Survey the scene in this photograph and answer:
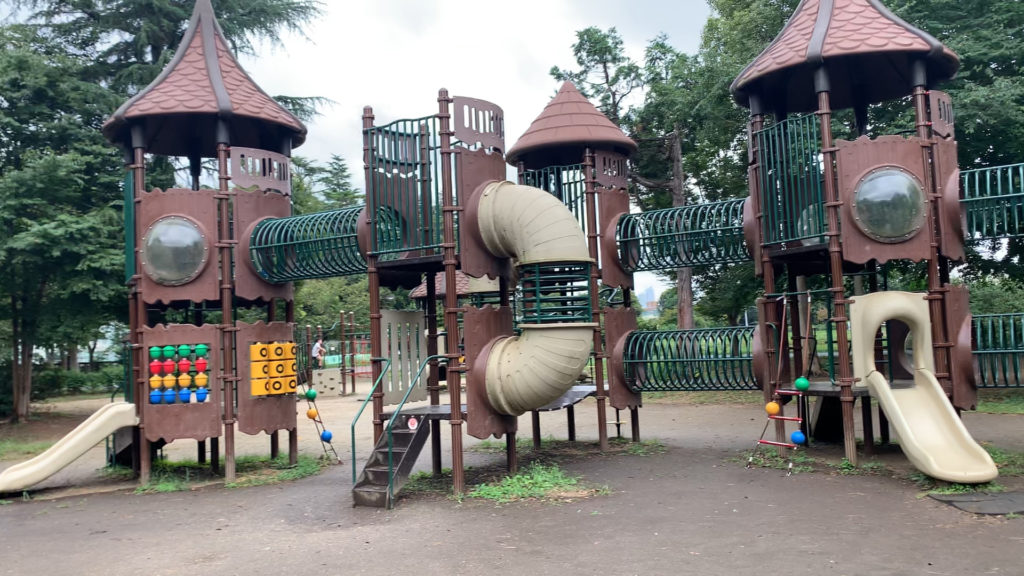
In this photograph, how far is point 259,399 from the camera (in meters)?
12.8

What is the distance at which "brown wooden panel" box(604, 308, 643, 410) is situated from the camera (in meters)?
13.6

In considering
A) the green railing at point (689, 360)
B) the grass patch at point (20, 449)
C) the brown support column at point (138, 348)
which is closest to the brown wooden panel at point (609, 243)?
the green railing at point (689, 360)

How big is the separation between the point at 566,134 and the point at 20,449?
42.4 feet

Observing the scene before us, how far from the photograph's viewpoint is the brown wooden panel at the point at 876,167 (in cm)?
1093

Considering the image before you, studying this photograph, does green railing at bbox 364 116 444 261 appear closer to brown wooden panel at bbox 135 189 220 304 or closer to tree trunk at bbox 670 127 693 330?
brown wooden panel at bbox 135 189 220 304

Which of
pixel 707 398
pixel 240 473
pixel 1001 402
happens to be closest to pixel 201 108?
pixel 240 473

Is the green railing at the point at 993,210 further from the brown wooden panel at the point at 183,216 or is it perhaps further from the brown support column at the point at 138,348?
the brown support column at the point at 138,348

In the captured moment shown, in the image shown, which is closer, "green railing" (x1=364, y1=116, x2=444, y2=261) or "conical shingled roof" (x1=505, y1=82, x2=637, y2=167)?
"green railing" (x1=364, y1=116, x2=444, y2=261)

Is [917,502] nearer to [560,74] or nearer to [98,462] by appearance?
[98,462]

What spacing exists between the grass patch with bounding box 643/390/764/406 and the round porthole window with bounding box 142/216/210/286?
14.1 meters

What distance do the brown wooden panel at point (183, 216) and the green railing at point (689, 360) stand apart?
22.1ft

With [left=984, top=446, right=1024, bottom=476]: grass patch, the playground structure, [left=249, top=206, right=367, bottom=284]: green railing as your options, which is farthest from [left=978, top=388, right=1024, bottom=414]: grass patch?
[left=249, top=206, right=367, bottom=284]: green railing

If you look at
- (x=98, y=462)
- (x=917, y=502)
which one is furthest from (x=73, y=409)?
(x=917, y=502)

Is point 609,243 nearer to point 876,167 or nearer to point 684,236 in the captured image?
point 684,236
